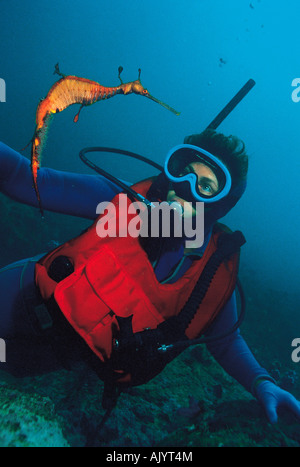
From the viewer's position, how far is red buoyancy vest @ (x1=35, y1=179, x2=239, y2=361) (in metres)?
1.67

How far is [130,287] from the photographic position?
183cm

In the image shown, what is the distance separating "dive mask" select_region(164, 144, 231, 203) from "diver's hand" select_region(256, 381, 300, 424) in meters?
1.84

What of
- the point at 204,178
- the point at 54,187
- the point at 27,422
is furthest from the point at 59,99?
the point at 27,422

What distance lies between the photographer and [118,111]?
406ft

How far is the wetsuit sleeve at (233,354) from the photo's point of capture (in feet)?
7.53

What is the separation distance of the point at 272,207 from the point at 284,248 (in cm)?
6532

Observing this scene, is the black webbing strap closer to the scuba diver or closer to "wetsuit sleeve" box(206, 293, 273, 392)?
the scuba diver

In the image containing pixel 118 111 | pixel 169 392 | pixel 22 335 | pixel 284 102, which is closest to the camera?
pixel 22 335

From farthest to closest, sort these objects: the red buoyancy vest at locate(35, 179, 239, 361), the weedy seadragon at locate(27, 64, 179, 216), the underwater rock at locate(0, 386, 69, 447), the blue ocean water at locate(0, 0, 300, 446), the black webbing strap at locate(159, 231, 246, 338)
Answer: the blue ocean water at locate(0, 0, 300, 446) < the black webbing strap at locate(159, 231, 246, 338) < the red buoyancy vest at locate(35, 179, 239, 361) < the underwater rock at locate(0, 386, 69, 447) < the weedy seadragon at locate(27, 64, 179, 216)

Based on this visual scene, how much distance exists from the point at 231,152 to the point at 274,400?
8.09 feet

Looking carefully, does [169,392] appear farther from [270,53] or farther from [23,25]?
[270,53]

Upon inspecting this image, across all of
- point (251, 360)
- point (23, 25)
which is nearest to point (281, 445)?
point (251, 360)

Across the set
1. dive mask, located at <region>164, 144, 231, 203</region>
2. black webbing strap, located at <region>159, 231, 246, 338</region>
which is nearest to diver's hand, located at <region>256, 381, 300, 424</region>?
black webbing strap, located at <region>159, 231, 246, 338</region>

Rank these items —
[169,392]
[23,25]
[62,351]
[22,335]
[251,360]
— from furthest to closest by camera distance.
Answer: [23,25]
[169,392]
[251,360]
[22,335]
[62,351]
